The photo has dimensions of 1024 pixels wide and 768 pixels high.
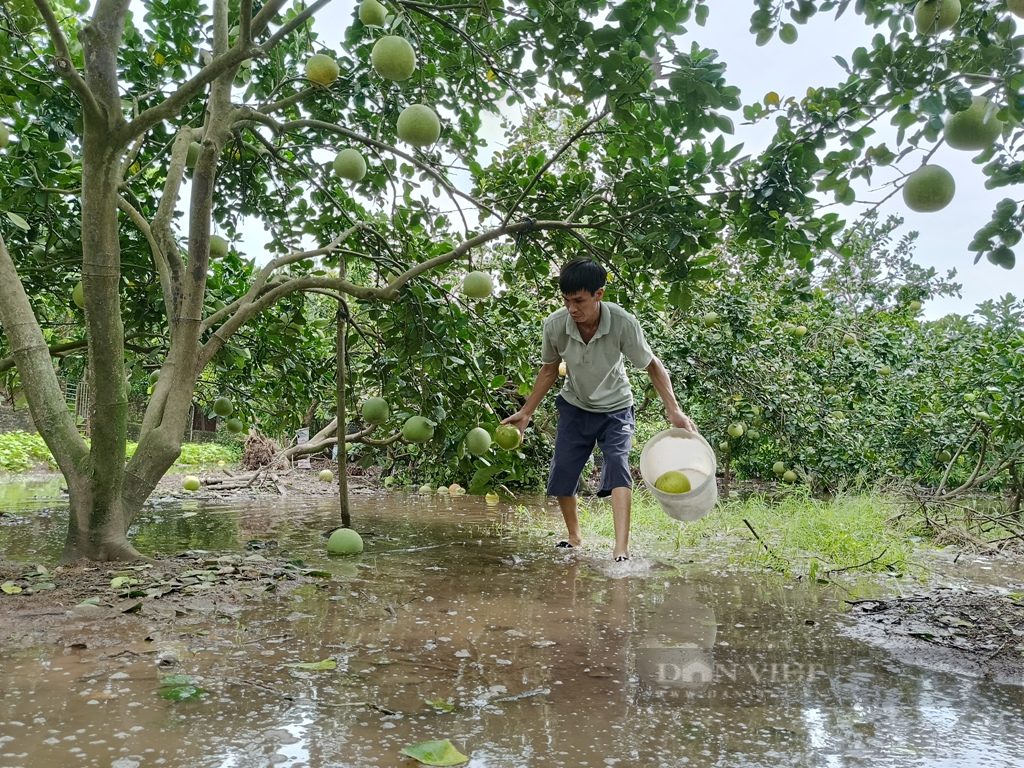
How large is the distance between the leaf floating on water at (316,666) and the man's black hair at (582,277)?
7.15ft

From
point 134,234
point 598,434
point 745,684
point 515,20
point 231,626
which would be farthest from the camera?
point 134,234

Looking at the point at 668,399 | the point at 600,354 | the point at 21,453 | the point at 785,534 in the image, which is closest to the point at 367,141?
the point at 600,354

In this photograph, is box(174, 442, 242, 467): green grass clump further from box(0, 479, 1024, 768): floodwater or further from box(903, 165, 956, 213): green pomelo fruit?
box(903, 165, 956, 213): green pomelo fruit

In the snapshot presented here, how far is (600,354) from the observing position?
4.00m

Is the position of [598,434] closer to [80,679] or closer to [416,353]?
[416,353]

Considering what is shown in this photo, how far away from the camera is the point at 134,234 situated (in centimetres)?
462

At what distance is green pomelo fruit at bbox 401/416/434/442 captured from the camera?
3797mm

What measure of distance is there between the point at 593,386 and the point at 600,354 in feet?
0.67

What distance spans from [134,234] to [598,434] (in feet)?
10.2

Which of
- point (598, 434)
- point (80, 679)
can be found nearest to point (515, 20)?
point (598, 434)

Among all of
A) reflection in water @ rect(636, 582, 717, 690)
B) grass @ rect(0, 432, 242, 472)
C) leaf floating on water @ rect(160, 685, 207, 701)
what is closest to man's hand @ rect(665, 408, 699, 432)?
reflection in water @ rect(636, 582, 717, 690)

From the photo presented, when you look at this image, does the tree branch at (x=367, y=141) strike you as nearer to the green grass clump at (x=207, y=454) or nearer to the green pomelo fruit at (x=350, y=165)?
the green pomelo fruit at (x=350, y=165)

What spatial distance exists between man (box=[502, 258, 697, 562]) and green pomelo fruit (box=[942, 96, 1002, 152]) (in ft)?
5.43

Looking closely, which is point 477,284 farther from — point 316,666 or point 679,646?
point 316,666
